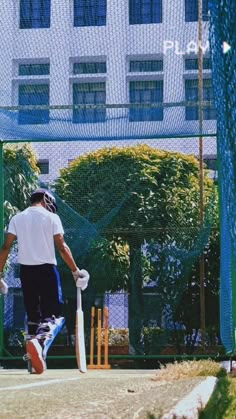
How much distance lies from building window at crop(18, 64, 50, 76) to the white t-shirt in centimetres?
533

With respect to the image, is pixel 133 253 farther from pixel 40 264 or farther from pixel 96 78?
pixel 40 264

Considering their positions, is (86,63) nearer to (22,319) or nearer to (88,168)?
(88,168)

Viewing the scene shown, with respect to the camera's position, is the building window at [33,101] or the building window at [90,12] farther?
the building window at [90,12]

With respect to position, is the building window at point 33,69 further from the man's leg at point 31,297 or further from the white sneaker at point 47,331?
the white sneaker at point 47,331

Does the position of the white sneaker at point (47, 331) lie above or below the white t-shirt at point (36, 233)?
below

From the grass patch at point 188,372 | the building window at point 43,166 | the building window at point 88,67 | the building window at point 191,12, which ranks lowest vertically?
the grass patch at point 188,372

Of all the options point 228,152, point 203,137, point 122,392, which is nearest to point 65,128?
point 203,137

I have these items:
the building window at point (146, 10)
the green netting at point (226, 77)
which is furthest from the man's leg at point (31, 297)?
the building window at point (146, 10)

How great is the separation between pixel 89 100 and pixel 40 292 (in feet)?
20.4

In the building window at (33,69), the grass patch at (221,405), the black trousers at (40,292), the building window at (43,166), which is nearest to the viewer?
the grass patch at (221,405)

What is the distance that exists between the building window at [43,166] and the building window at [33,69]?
134 centimetres

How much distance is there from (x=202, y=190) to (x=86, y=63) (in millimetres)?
2504

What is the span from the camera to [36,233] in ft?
18.2

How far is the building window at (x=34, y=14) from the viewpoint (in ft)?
36.2
